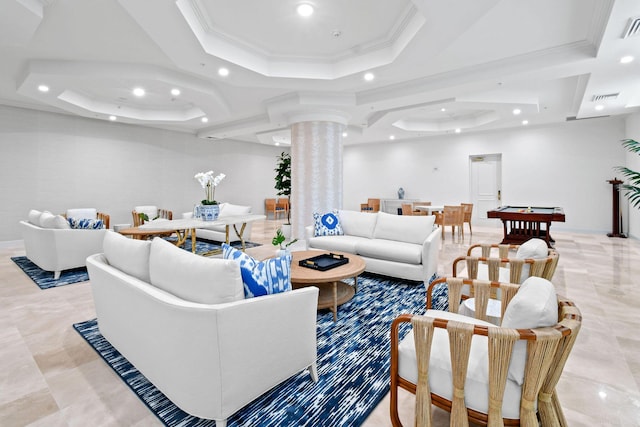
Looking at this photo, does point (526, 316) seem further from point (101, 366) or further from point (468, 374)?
point (101, 366)

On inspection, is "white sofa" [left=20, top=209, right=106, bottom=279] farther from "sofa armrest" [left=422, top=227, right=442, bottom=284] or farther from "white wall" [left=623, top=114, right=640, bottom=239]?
"white wall" [left=623, top=114, right=640, bottom=239]

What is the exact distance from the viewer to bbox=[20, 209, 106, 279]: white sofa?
424cm

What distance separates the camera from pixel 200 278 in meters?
1.66

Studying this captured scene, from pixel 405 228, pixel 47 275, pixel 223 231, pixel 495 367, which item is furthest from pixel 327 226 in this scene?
pixel 47 275

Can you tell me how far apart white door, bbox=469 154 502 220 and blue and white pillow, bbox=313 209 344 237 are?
6272 mm

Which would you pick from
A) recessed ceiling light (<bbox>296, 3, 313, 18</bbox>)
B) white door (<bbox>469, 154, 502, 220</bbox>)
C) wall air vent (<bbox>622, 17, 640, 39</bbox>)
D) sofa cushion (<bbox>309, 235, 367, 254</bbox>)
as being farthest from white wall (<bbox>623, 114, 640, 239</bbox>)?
recessed ceiling light (<bbox>296, 3, 313, 18</bbox>)

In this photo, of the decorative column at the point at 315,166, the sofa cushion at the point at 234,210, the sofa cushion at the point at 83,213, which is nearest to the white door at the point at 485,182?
the decorative column at the point at 315,166

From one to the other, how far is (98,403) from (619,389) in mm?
3193

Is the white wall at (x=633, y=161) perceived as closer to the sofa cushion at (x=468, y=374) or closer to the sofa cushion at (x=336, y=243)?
the sofa cushion at (x=336, y=243)

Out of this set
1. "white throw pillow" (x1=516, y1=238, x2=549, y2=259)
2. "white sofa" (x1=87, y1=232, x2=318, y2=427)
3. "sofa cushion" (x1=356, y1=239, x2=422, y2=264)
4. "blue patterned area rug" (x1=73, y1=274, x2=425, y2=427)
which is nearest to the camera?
"white sofa" (x1=87, y1=232, x2=318, y2=427)

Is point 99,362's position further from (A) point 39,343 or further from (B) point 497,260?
(B) point 497,260

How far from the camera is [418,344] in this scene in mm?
1381

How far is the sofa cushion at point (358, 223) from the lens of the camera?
4.84 m

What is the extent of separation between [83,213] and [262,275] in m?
7.31
